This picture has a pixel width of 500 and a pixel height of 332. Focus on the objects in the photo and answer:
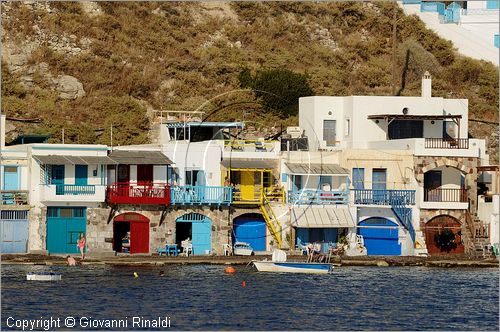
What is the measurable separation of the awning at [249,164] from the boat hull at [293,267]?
32.6ft

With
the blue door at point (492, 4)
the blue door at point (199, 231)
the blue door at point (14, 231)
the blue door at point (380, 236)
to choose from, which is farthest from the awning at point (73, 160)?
the blue door at point (492, 4)

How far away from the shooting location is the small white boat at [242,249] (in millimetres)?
80375

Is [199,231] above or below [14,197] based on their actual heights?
below

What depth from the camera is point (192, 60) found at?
115 meters

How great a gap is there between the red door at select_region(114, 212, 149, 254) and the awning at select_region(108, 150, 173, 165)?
2880 mm

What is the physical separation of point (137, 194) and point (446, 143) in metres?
18.5

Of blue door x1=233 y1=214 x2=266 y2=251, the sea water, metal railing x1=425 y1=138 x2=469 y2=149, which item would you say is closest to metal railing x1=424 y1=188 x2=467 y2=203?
metal railing x1=425 y1=138 x2=469 y2=149

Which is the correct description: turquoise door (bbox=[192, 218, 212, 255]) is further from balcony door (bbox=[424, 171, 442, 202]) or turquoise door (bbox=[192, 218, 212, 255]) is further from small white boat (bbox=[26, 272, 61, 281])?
small white boat (bbox=[26, 272, 61, 281])

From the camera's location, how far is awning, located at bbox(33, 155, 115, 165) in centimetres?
7792

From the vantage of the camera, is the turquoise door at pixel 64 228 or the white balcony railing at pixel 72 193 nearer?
the white balcony railing at pixel 72 193

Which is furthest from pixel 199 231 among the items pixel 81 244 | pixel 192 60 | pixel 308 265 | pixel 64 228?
pixel 192 60

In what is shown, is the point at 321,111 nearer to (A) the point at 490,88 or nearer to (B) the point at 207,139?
(B) the point at 207,139

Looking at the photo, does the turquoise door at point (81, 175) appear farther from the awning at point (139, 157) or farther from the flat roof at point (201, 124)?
the flat roof at point (201, 124)

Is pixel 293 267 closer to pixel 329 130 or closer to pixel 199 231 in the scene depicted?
pixel 199 231
